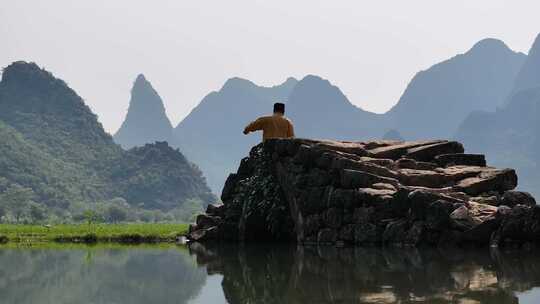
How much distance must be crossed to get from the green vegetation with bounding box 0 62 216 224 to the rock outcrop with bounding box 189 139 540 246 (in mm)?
87992

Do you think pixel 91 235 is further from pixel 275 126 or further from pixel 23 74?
pixel 23 74

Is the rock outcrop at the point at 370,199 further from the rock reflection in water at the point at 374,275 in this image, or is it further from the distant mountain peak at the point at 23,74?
the distant mountain peak at the point at 23,74

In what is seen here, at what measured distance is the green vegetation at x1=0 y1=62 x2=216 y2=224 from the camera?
391 feet

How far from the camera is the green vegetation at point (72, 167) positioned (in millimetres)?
119312

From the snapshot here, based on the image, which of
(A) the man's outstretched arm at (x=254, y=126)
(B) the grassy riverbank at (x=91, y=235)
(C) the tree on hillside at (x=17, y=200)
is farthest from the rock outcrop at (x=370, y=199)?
(C) the tree on hillside at (x=17, y=200)

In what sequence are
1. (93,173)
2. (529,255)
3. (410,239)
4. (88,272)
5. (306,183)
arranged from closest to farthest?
(88,272) → (529,255) → (410,239) → (306,183) → (93,173)

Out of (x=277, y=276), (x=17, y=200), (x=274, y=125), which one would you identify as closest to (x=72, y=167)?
(x=17, y=200)

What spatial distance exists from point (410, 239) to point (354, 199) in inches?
66.8

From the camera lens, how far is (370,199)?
15859 mm

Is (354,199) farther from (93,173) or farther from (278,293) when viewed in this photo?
(93,173)

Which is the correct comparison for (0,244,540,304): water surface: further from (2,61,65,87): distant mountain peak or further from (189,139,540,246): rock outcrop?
(2,61,65,87): distant mountain peak

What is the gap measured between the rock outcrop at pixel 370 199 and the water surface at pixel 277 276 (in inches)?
46.9

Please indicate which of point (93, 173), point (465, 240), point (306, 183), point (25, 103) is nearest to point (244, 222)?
point (306, 183)

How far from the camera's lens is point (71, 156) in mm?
146500
